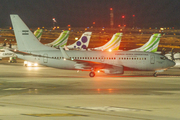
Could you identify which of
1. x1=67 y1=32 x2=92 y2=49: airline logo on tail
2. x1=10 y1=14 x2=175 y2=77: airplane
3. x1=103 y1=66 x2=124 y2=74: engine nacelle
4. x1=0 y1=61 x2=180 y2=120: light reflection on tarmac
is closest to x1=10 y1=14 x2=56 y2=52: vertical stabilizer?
x1=10 y1=14 x2=175 y2=77: airplane

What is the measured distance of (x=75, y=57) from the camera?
136 feet

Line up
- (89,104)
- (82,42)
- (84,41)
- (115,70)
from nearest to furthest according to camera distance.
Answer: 1. (89,104)
2. (115,70)
3. (84,41)
4. (82,42)

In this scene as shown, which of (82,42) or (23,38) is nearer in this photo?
(23,38)

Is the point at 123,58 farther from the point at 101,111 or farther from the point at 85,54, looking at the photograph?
the point at 101,111

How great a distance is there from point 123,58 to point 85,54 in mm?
5363

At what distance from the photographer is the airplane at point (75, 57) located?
41.0m

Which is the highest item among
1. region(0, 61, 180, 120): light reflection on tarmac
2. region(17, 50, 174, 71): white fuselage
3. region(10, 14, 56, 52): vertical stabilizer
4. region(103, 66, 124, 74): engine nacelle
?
region(10, 14, 56, 52): vertical stabilizer

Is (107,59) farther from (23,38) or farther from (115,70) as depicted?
(23,38)

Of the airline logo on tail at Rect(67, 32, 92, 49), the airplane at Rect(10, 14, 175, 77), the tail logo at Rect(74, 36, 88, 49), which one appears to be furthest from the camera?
the tail logo at Rect(74, 36, 88, 49)

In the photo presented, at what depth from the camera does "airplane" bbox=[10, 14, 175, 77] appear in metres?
41.0

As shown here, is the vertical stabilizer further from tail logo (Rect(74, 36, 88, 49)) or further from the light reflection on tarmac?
tail logo (Rect(74, 36, 88, 49))

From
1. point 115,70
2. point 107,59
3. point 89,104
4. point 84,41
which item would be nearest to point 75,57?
point 107,59

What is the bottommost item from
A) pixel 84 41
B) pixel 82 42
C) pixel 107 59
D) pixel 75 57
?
pixel 107 59

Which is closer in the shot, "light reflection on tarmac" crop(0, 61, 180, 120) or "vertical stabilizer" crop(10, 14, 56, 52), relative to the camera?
"light reflection on tarmac" crop(0, 61, 180, 120)
